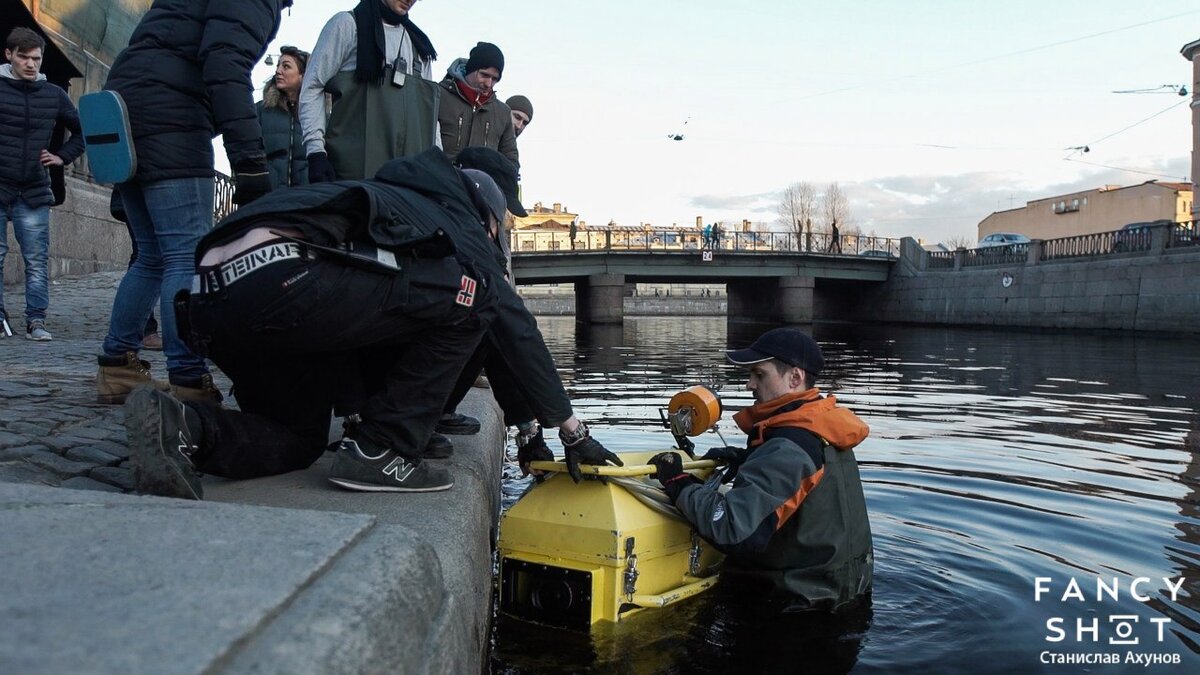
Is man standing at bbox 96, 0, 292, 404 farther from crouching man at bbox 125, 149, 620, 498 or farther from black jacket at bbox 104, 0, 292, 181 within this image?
crouching man at bbox 125, 149, 620, 498

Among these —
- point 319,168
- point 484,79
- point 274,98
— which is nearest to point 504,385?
point 319,168

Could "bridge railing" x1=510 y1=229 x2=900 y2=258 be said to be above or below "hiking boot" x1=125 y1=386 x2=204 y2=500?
above

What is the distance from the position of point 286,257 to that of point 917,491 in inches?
172

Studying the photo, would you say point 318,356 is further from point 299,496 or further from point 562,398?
point 562,398

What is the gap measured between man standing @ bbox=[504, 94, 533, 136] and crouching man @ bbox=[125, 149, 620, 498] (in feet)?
12.6

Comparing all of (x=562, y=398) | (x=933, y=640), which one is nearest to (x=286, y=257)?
(x=562, y=398)

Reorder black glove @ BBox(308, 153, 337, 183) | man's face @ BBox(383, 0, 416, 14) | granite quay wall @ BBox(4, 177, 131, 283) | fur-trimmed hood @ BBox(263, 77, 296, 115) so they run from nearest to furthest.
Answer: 1. black glove @ BBox(308, 153, 337, 183)
2. man's face @ BBox(383, 0, 416, 14)
3. fur-trimmed hood @ BBox(263, 77, 296, 115)
4. granite quay wall @ BBox(4, 177, 131, 283)

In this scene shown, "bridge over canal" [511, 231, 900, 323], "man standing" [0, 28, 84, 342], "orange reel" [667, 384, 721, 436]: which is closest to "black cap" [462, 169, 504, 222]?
"orange reel" [667, 384, 721, 436]

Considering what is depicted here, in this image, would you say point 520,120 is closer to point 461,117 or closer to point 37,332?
point 461,117

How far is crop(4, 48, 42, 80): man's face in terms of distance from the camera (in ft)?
22.7

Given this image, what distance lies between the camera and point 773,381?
11.9 ft

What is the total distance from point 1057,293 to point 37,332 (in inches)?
1207

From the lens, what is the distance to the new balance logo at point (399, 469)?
110 inches

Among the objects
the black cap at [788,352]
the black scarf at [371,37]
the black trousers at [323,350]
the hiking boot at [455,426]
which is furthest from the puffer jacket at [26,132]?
the black cap at [788,352]
